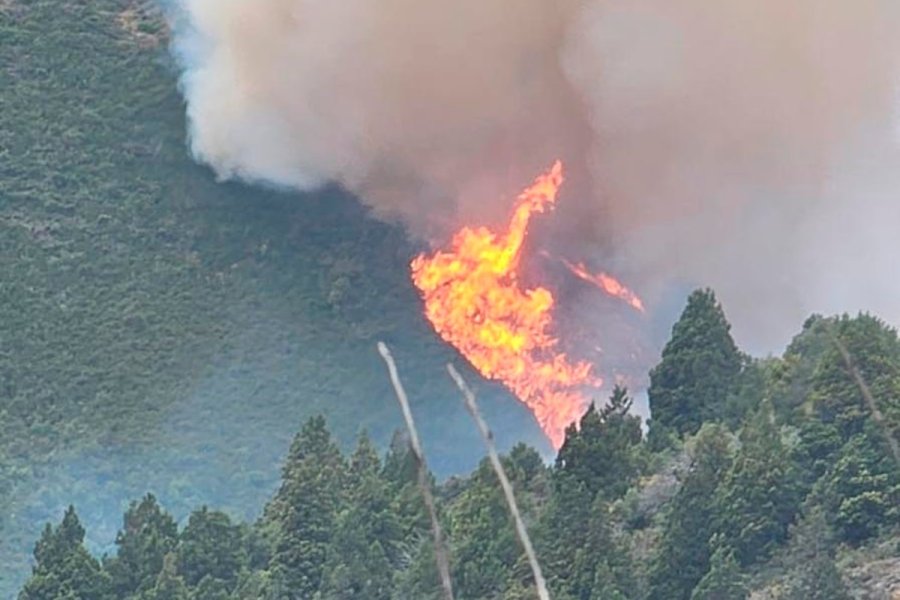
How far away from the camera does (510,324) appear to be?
58594mm

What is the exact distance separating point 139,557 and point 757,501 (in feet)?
32.1

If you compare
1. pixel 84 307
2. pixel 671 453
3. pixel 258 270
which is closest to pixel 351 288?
pixel 258 270

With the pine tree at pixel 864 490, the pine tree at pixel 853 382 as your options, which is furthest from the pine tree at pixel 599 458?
the pine tree at pixel 864 490

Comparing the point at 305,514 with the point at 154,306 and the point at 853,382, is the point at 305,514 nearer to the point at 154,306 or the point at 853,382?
the point at 853,382

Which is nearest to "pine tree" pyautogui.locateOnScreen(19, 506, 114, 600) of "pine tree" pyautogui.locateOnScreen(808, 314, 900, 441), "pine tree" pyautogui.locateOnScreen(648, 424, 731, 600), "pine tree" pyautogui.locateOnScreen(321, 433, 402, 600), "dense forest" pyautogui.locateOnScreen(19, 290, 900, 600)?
"dense forest" pyautogui.locateOnScreen(19, 290, 900, 600)

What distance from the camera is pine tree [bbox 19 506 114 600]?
115 ft

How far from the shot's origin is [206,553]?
117 feet

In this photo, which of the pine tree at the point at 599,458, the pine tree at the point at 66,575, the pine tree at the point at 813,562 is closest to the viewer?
the pine tree at the point at 813,562

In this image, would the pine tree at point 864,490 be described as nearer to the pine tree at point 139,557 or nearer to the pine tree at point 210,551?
the pine tree at point 210,551

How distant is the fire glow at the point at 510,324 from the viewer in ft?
188

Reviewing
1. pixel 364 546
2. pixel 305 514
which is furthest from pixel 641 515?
pixel 305 514

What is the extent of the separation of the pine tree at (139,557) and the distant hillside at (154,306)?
15415 mm

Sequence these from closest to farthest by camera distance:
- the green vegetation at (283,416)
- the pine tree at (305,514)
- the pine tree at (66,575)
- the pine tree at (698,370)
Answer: the green vegetation at (283,416)
the pine tree at (305,514)
the pine tree at (66,575)
the pine tree at (698,370)

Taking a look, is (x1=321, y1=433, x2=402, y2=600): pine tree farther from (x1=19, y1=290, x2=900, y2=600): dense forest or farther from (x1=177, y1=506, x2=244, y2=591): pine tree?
(x1=177, y1=506, x2=244, y2=591): pine tree
